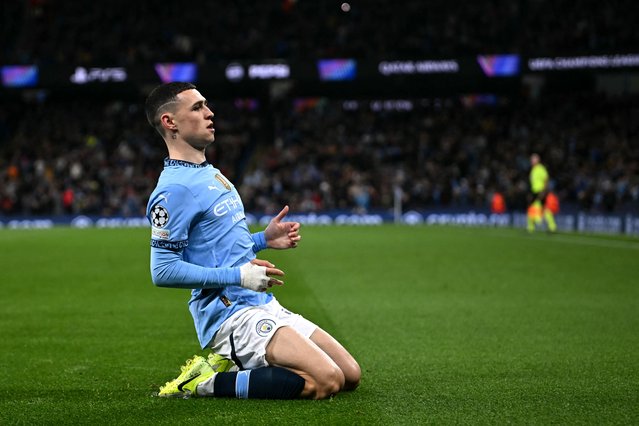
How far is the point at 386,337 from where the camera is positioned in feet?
28.5

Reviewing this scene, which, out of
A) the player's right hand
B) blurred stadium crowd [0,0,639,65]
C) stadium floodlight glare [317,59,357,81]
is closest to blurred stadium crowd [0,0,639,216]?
blurred stadium crowd [0,0,639,65]

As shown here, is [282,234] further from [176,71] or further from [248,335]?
[176,71]

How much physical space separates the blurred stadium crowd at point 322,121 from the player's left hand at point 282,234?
2880 centimetres

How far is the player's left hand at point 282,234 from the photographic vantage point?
19.5 ft

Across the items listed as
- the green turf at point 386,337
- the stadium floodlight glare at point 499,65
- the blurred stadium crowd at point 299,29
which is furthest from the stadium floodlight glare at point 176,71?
the green turf at point 386,337

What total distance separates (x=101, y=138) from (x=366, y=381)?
40.0 m

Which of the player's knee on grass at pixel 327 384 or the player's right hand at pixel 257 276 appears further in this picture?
the player's knee on grass at pixel 327 384

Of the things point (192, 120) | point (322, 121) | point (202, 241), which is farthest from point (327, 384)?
point (322, 121)

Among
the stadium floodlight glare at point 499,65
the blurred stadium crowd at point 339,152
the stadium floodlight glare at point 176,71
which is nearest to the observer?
the blurred stadium crowd at point 339,152

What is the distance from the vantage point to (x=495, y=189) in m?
35.9

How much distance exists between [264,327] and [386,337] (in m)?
3.38

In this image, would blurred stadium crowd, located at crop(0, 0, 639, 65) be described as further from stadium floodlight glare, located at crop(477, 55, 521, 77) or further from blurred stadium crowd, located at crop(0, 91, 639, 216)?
blurred stadium crowd, located at crop(0, 91, 639, 216)

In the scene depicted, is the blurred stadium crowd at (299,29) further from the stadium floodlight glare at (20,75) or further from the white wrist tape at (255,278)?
the white wrist tape at (255,278)

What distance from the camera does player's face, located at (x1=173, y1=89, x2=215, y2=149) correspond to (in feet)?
18.3
